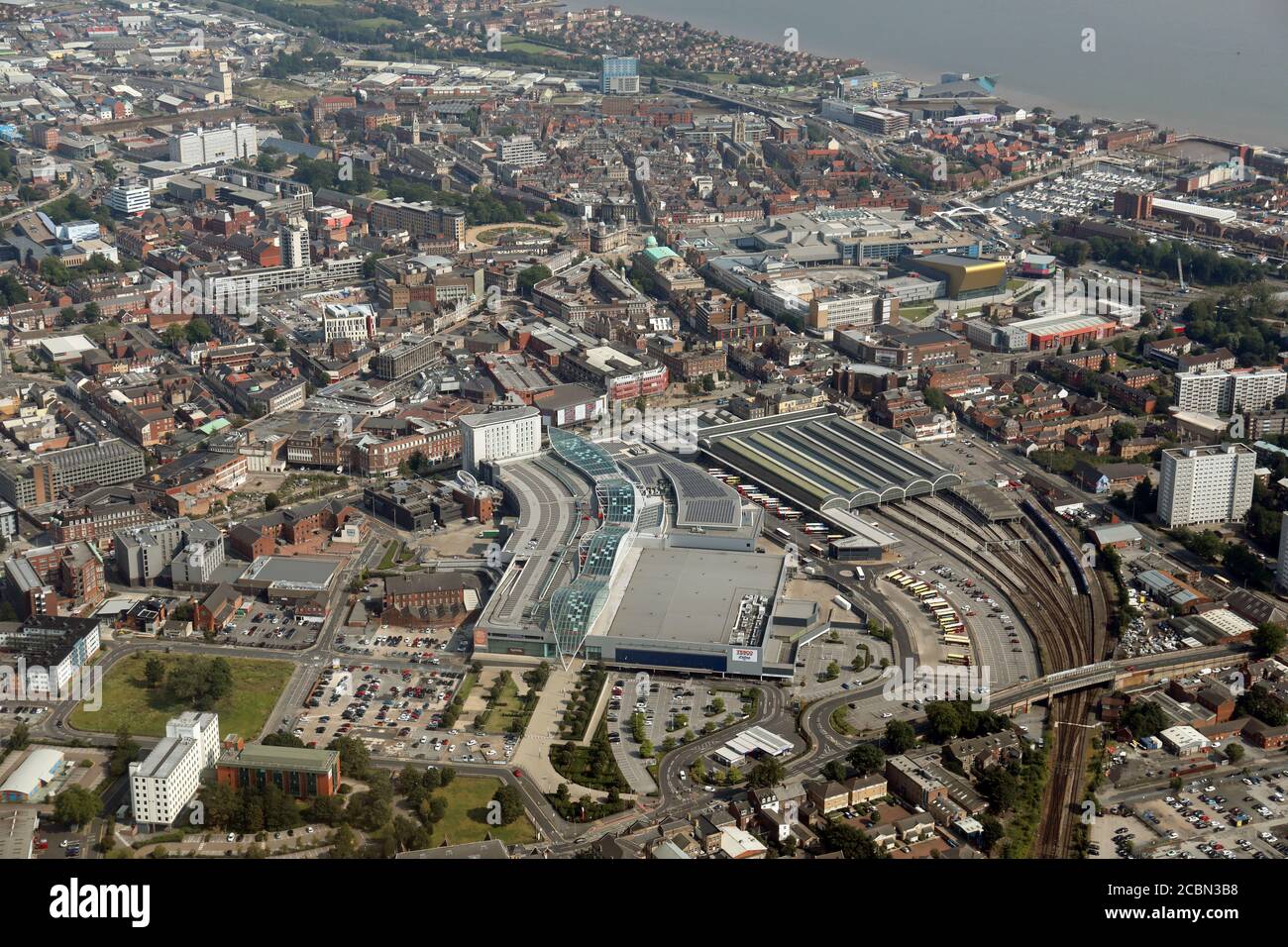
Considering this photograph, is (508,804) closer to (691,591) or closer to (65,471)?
(691,591)

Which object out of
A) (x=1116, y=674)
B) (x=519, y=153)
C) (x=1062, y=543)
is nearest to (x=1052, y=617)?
(x=1116, y=674)

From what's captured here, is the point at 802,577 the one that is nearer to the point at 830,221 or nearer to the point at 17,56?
the point at 830,221

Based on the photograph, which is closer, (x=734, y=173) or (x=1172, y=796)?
(x=1172, y=796)

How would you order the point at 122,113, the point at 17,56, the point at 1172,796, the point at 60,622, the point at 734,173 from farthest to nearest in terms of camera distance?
the point at 17,56
the point at 122,113
the point at 734,173
the point at 60,622
the point at 1172,796

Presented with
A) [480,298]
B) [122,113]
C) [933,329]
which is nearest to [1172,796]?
[933,329]

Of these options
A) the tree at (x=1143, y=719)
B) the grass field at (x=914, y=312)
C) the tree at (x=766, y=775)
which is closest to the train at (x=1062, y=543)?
the tree at (x=1143, y=719)

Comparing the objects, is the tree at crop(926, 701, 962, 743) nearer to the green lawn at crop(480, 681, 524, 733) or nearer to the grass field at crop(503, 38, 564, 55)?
the green lawn at crop(480, 681, 524, 733)

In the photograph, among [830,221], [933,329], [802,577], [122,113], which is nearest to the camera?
[802,577]
